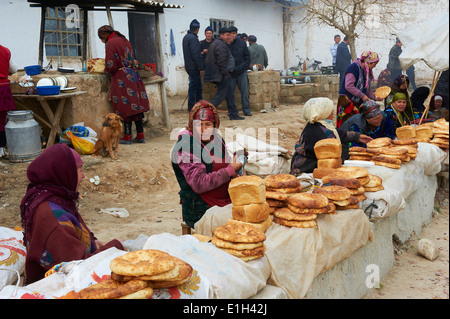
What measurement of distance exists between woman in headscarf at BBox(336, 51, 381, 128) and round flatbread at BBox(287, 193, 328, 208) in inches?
150

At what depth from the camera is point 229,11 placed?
15633 millimetres

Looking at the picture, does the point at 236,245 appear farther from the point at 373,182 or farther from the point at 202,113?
the point at 373,182

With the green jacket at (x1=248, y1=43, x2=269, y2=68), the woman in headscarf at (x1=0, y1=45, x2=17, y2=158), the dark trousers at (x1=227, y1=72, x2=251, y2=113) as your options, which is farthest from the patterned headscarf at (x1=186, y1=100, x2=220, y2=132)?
the green jacket at (x1=248, y1=43, x2=269, y2=68)

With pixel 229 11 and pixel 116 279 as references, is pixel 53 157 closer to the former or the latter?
pixel 116 279

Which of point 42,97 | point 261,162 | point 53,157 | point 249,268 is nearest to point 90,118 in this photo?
point 42,97

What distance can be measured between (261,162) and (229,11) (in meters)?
11.1

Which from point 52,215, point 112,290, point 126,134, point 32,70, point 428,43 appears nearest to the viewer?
point 112,290

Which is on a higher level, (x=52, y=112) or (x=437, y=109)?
(x=52, y=112)

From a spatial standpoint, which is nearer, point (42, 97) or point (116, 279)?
point (116, 279)

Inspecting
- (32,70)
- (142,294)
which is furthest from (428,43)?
(32,70)

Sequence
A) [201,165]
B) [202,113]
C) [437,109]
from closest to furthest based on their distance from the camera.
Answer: [201,165]
[202,113]
[437,109]

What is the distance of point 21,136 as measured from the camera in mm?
6469

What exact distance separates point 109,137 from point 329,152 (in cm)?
401
